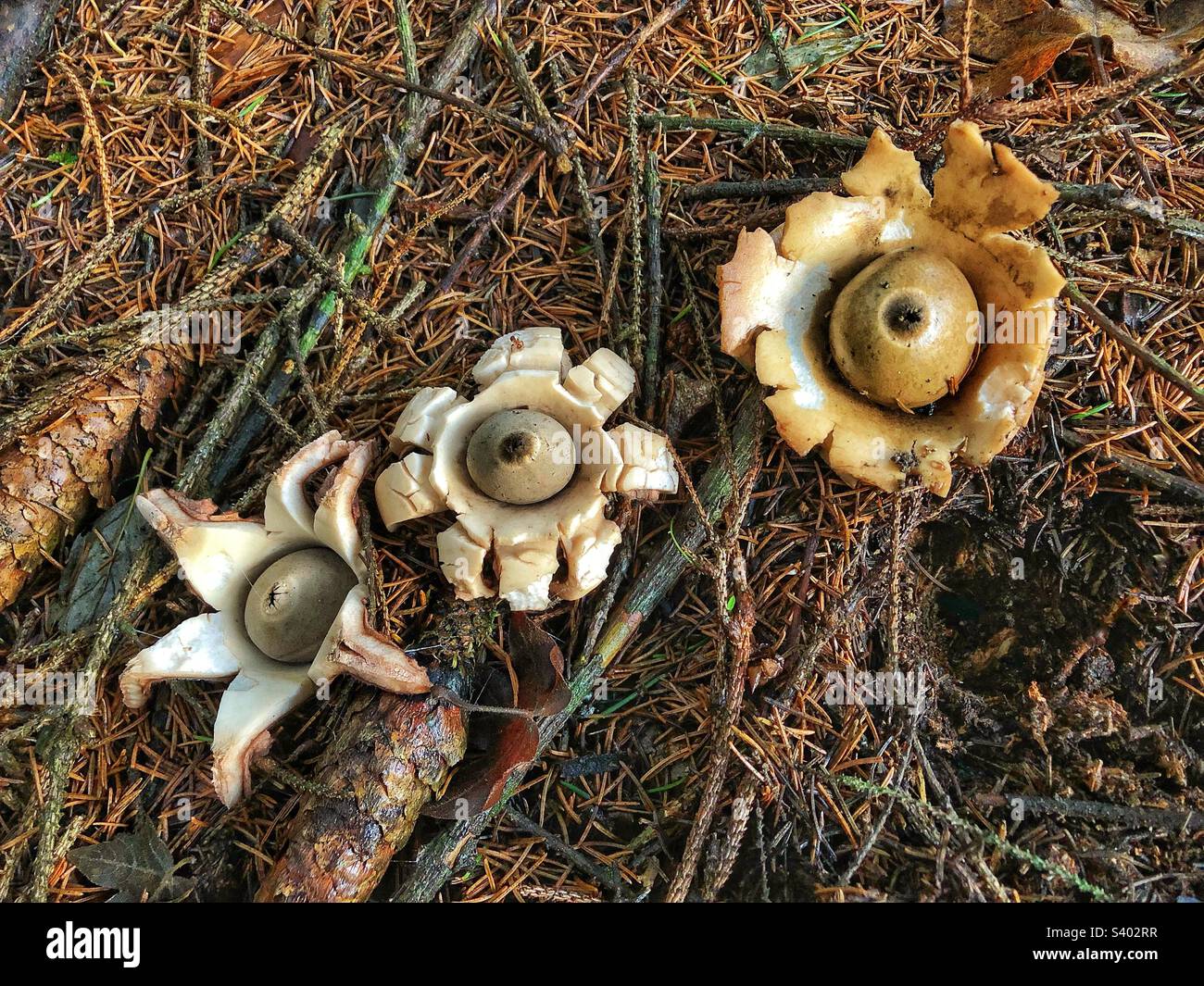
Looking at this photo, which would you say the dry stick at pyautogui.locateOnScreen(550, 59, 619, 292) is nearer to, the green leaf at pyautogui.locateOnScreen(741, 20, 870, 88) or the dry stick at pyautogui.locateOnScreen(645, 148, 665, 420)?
the dry stick at pyautogui.locateOnScreen(645, 148, 665, 420)

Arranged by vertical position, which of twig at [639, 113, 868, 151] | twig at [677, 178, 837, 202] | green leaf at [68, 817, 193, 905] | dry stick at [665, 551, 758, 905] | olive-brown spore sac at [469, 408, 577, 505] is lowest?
dry stick at [665, 551, 758, 905]

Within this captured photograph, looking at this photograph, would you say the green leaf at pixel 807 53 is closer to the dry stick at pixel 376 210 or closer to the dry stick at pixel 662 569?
the dry stick at pixel 376 210

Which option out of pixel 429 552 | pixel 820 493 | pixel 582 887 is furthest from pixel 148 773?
pixel 820 493

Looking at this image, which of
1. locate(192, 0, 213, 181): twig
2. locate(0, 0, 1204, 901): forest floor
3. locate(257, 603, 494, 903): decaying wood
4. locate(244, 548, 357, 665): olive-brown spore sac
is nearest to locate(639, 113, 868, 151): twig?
locate(0, 0, 1204, 901): forest floor

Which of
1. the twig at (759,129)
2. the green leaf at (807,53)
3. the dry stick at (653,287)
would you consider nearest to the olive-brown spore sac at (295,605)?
the dry stick at (653,287)

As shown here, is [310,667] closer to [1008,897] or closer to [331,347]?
[331,347]
